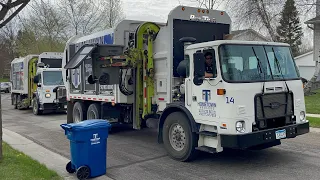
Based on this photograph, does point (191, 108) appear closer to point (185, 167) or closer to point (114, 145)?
point (185, 167)

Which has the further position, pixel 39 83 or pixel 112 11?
pixel 112 11

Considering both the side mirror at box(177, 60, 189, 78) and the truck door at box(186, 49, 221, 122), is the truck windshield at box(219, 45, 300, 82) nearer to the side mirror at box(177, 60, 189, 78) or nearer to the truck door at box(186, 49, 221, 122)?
the truck door at box(186, 49, 221, 122)

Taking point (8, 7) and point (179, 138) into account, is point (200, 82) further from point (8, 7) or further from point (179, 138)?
point (8, 7)

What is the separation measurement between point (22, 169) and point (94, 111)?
4.56m

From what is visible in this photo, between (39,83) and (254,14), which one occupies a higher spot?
(254,14)

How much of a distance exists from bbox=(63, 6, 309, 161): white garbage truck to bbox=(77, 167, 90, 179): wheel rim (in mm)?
1885

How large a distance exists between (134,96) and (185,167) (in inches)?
105

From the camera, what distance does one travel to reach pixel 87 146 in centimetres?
616

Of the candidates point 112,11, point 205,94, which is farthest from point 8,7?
point 112,11

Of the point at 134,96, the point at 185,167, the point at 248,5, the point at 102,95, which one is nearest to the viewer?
the point at 185,167

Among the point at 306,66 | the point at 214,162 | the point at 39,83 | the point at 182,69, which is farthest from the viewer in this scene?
the point at 306,66

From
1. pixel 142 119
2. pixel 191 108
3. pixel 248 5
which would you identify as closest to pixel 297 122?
pixel 191 108

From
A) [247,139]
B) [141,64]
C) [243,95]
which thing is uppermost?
[141,64]

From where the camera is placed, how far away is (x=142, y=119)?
29.3 feet
